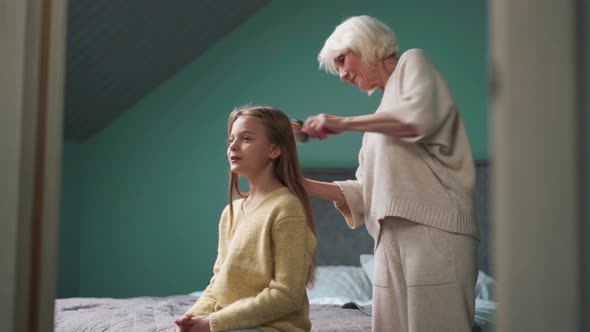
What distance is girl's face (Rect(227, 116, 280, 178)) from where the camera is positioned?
6.49 feet

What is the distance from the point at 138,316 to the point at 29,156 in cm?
A: 151

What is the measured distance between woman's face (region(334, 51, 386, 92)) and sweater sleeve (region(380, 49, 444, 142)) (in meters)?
0.17

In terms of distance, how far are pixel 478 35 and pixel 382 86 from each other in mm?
2363

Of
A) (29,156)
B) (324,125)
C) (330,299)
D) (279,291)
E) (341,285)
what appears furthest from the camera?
(341,285)

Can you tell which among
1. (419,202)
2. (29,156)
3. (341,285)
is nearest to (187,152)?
(341,285)

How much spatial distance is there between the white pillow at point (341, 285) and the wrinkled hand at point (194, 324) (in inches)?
63.4

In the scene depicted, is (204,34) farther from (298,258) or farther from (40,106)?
(40,106)

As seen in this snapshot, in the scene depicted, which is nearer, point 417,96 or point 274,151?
point 417,96

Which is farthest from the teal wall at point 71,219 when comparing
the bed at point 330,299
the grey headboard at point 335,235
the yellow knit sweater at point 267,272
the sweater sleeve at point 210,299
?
the yellow knit sweater at point 267,272

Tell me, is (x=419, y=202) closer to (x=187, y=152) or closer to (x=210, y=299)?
(x=210, y=299)

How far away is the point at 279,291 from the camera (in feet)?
5.71

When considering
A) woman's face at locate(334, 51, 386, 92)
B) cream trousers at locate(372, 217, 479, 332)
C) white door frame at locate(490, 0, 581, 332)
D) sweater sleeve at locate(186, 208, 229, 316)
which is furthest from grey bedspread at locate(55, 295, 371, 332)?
white door frame at locate(490, 0, 581, 332)

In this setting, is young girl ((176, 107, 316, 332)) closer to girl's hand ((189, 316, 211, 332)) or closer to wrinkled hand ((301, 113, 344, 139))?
girl's hand ((189, 316, 211, 332))

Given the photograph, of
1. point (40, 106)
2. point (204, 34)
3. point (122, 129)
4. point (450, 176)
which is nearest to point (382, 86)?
point (450, 176)
